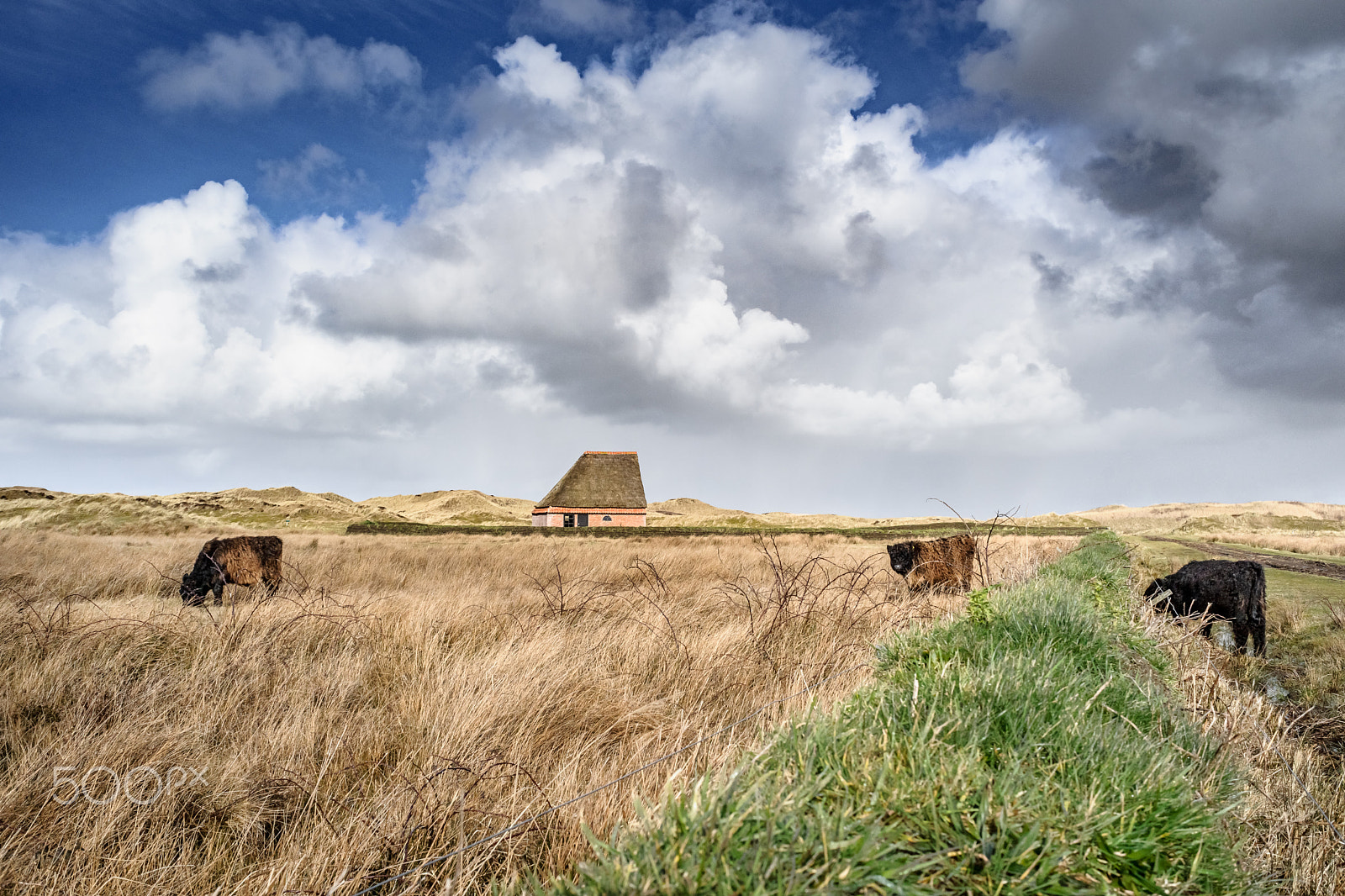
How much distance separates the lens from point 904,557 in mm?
8922

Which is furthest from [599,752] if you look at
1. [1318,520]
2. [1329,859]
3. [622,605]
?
[1318,520]

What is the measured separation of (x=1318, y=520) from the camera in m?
63.7

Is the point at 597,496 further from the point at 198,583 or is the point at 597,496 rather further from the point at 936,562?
the point at 936,562

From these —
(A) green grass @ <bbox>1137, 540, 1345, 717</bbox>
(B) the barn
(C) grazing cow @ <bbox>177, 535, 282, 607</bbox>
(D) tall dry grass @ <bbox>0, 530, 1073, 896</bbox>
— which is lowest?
(A) green grass @ <bbox>1137, 540, 1345, 717</bbox>

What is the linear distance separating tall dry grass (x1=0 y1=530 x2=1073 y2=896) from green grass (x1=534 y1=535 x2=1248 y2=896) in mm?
252

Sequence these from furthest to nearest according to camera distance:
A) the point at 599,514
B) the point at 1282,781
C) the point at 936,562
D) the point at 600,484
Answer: the point at 600,484
the point at 599,514
the point at 936,562
the point at 1282,781

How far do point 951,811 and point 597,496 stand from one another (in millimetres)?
46761

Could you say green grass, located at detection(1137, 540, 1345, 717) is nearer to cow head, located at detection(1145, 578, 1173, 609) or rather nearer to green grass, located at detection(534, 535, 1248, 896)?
cow head, located at detection(1145, 578, 1173, 609)

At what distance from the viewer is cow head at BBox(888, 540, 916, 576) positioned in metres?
8.70

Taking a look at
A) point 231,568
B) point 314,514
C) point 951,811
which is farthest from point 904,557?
point 314,514

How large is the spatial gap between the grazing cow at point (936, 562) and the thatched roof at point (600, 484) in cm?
3958

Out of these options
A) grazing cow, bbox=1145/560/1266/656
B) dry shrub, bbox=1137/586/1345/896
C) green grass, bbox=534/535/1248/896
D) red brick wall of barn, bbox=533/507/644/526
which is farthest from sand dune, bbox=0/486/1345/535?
green grass, bbox=534/535/1248/896

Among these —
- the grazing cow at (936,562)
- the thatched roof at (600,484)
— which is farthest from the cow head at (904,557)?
the thatched roof at (600,484)

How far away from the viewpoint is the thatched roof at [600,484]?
1873 inches
